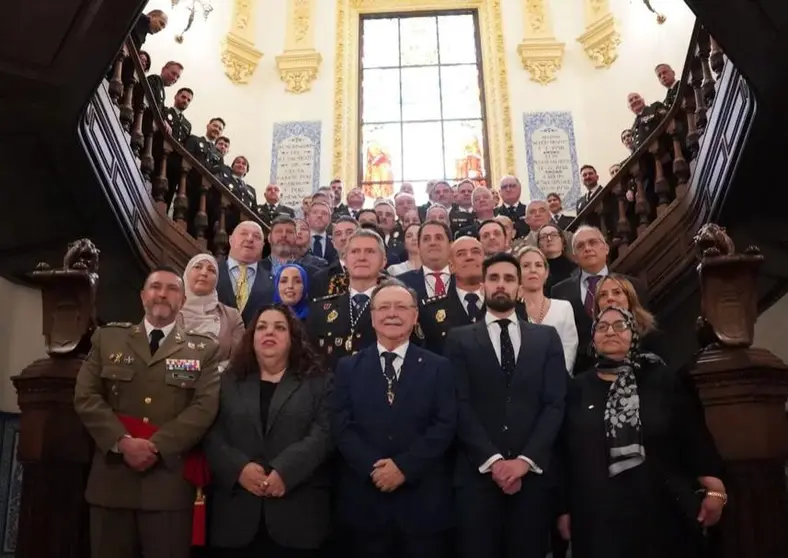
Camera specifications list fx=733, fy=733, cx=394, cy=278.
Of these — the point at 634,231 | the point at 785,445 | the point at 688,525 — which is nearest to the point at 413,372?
the point at 688,525

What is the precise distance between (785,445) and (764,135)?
59.4 inches

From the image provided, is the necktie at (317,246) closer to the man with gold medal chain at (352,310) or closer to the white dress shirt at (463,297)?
the man with gold medal chain at (352,310)

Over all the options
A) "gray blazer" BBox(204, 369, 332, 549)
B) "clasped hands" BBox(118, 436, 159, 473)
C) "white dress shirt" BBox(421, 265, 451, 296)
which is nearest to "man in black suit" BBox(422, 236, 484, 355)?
"white dress shirt" BBox(421, 265, 451, 296)

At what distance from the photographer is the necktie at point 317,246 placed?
15.3ft

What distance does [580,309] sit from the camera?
3262 mm

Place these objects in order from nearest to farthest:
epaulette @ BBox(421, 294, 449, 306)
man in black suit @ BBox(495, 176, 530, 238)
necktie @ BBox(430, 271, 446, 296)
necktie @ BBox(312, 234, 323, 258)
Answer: epaulette @ BBox(421, 294, 449, 306), necktie @ BBox(430, 271, 446, 296), necktie @ BBox(312, 234, 323, 258), man in black suit @ BBox(495, 176, 530, 238)

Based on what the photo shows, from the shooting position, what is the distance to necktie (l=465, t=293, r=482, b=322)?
9.35ft

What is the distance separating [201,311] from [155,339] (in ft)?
1.73

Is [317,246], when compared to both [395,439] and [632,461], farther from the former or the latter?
[632,461]

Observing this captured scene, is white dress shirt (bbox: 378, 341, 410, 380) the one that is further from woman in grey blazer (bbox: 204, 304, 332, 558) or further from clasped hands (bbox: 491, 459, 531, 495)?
clasped hands (bbox: 491, 459, 531, 495)

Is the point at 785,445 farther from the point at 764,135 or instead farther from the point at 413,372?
the point at 764,135

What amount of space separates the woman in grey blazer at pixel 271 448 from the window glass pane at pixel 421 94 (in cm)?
681

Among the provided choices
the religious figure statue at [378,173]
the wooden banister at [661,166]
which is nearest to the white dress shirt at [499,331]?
the wooden banister at [661,166]

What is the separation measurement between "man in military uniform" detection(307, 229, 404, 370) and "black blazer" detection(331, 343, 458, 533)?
0.38 m
